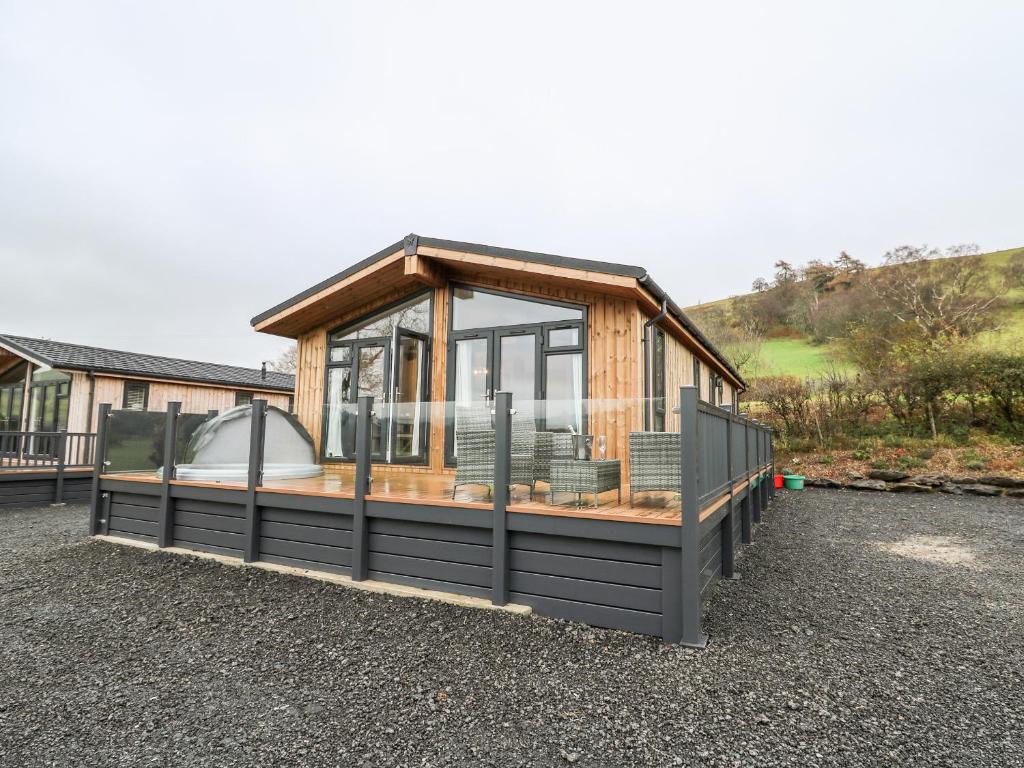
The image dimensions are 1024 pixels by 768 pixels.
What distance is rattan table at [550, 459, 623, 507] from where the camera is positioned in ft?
11.8

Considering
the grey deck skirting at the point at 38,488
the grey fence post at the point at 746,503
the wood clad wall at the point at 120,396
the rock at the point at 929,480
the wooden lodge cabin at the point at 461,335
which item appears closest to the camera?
the wooden lodge cabin at the point at 461,335

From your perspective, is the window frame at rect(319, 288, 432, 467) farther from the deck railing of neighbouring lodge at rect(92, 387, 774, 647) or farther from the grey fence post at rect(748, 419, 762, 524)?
the grey fence post at rect(748, 419, 762, 524)

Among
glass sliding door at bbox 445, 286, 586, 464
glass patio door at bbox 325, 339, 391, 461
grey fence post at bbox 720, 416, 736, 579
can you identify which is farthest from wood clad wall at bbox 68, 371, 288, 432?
grey fence post at bbox 720, 416, 736, 579

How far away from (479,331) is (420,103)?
535 inches

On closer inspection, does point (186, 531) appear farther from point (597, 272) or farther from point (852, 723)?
point (852, 723)

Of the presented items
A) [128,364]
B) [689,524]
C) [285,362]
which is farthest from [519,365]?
[285,362]

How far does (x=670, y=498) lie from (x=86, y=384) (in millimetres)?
12927

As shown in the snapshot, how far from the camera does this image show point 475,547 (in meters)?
3.91

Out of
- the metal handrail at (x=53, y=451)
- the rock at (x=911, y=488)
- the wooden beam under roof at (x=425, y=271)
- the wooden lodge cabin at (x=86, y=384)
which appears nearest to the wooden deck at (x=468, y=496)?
the wooden beam under roof at (x=425, y=271)

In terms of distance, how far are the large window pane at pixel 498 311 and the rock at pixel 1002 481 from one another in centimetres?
952

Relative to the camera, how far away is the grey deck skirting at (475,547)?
3.32m

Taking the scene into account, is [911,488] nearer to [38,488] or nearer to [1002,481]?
[1002,481]

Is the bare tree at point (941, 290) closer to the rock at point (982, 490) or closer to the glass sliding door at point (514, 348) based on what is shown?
the rock at point (982, 490)

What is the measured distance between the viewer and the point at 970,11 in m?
11.3
